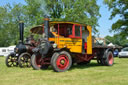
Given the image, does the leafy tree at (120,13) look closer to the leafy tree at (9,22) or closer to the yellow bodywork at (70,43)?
the yellow bodywork at (70,43)

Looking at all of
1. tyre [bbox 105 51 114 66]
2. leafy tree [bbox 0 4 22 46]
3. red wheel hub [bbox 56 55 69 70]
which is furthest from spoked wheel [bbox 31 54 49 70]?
leafy tree [bbox 0 4 22 46]

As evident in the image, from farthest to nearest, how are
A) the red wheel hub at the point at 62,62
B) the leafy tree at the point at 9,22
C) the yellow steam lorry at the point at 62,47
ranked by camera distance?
the leafy tree at the point at 9,22 → the yellow steam lorry at the point at 62,47 → the red wheel hub at the point at 62,62

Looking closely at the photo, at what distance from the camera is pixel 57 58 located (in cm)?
891

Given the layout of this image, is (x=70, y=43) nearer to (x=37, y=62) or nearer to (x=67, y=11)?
(x=37, y=62)

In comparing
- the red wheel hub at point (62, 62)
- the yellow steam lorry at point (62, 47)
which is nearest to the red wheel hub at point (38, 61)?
the yellow steam lorry at point (62, 47)

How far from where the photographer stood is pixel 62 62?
9.14 m

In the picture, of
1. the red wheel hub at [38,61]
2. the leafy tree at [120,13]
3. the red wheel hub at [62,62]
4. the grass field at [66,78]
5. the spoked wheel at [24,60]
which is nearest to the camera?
the grass field at [66,78]

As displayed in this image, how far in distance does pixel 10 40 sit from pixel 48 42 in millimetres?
47922

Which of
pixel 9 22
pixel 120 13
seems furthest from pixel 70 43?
pixel 9 22

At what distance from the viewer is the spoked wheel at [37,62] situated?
32.7 feet

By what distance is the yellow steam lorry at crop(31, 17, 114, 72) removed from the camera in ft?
30.0

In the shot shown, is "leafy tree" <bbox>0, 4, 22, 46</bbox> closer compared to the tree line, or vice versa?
the tree line

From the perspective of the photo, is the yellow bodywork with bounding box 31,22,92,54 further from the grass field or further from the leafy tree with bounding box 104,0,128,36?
the leafy tree with bounding box 104,0,128,36

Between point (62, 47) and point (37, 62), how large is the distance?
180 cm
